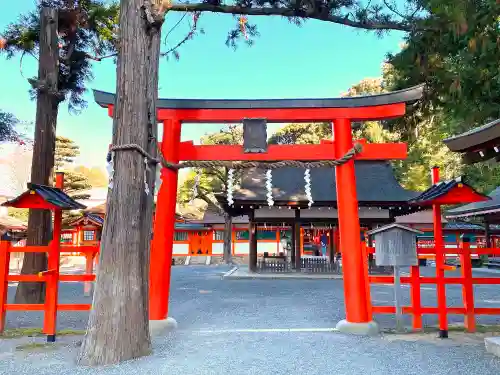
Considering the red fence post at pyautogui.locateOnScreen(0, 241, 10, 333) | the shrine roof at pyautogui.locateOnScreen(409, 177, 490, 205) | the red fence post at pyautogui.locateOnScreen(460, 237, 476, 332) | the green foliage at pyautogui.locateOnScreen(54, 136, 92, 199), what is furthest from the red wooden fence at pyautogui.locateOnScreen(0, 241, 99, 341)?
the green foliage at pyautogui.locateOnScreen(54, 136, 92, 199)

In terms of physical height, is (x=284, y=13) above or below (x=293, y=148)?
above

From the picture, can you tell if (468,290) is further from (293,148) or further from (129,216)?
(129,216)

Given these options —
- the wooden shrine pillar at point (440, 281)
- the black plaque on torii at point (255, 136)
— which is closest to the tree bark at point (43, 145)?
the black plaque on torii at point (255, 136)

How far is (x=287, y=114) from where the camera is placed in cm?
→ 591

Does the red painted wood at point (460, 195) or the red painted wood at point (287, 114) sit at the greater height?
the red painted wood at point (287, 114)

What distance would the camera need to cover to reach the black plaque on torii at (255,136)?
5.75m

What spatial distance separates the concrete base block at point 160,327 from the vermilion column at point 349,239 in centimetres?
261

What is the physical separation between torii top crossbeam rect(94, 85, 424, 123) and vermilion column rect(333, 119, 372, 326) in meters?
0.26

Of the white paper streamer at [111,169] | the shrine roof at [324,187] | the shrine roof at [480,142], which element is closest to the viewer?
the shrine roof at [480,142]

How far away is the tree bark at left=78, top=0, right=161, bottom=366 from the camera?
13.6ft

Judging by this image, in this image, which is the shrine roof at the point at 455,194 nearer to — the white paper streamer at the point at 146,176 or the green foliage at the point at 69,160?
the white paper streamer at the point at 146,176

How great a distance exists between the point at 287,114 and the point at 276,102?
25cm

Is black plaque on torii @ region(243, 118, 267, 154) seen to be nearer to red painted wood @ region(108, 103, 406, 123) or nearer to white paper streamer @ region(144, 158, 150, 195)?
red painted wood @ region(108, 103, 406, 123)

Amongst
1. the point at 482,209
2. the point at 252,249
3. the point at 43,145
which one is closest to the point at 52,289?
the point at 43,145
